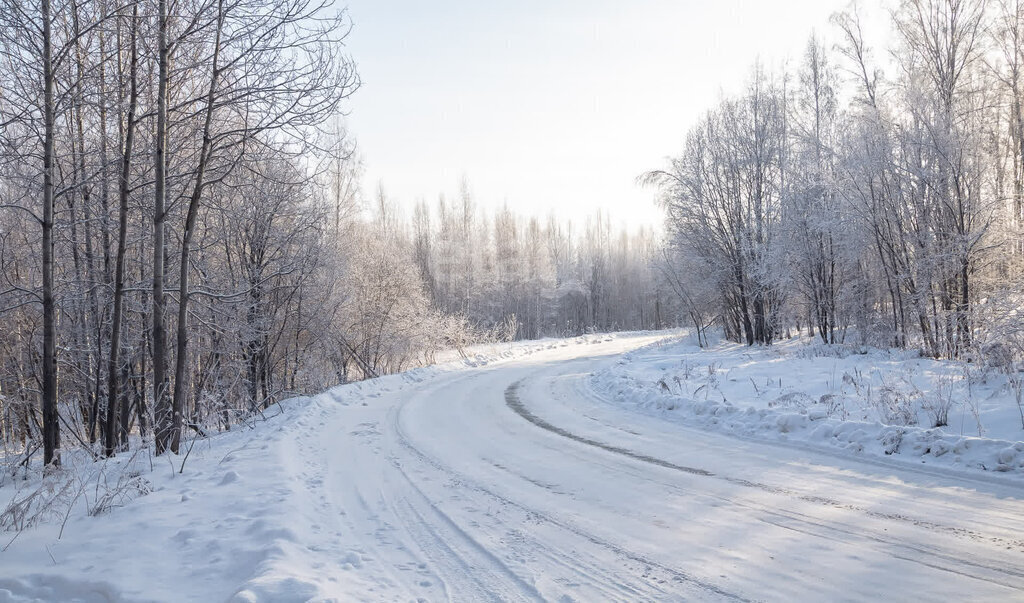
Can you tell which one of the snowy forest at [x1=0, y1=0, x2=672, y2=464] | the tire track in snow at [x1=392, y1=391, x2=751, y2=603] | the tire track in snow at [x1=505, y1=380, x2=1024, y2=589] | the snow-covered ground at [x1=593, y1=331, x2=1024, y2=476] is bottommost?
the tire track in snow at [x1=505, y1=380, x2=1024, y2=589]

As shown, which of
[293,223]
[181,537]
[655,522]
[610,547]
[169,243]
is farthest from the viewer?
[293,223]

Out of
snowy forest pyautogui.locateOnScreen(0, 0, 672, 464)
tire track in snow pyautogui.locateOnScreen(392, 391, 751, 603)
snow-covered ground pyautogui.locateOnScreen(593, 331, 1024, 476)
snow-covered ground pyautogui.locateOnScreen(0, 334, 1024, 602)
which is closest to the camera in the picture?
tire track in snow pyautogui.locateOnScreen(392, 391, 751, 603)

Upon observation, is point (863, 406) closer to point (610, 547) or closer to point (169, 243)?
point (610, 547)

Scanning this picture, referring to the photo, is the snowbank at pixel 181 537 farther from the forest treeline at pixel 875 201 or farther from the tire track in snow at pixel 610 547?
the forest treeline at pixel 875 201

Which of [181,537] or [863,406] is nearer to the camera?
[181,537]

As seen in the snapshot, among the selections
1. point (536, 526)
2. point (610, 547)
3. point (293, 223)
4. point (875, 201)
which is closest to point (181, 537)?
point (536, 526)

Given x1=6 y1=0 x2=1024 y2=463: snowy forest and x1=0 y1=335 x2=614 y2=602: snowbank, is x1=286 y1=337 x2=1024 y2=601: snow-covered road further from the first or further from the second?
→ x1=6 y1=0 x2=1024 y2=463: snowy forest

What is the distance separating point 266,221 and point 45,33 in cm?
712

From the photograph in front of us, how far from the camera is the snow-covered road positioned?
3.37 meters

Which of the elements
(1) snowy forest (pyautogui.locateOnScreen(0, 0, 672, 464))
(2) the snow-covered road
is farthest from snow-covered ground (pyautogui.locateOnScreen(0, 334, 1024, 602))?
(1) snowy forest (pyautogui.locateOnScreen(0, 0, 672, 464))

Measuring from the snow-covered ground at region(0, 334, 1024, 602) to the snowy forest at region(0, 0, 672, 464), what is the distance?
3.15m

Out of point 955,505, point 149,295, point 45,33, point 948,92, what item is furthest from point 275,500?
point 948,92

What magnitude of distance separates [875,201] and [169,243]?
756 inches

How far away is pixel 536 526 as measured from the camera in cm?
445
